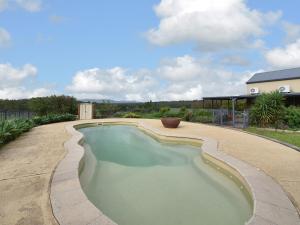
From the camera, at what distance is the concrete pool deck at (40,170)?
11.9 ft

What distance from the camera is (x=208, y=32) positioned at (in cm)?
1695

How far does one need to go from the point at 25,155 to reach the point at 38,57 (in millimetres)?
12098

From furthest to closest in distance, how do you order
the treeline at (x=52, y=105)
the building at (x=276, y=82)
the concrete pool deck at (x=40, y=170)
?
the building at (x=276, y=82)
the treeline at (x=52, y=105)
the concrete pool deck at (x=40, y=170)

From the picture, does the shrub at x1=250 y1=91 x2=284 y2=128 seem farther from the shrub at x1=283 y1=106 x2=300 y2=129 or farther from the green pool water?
the green pool water

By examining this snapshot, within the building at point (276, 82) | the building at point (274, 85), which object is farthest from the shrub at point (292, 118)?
the building at point (276, 82)

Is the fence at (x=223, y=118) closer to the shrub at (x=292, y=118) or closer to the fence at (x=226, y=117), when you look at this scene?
the fence at (x=226, y=117)

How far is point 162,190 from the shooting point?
5.73m

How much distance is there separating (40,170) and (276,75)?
960 inches

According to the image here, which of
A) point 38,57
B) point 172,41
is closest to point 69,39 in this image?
point 38,57

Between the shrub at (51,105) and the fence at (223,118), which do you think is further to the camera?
the shrub at (51,105)

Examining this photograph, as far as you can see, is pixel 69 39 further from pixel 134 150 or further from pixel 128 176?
pixel 128 176

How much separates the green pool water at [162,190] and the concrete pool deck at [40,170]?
877mm

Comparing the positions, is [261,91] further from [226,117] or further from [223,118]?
[223,118]

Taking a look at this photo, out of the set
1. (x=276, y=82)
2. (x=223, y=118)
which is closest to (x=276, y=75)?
(x=276, y=82)
